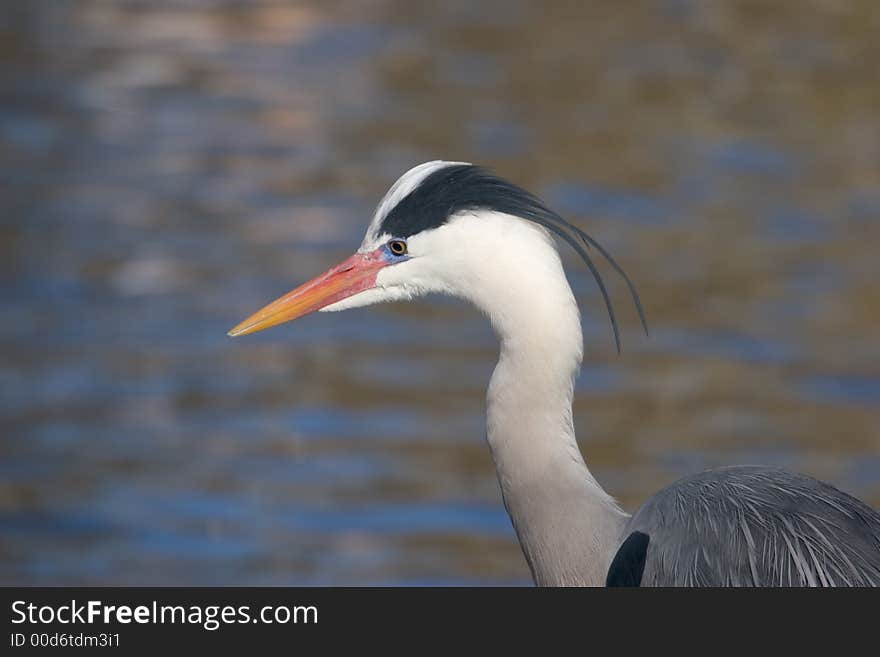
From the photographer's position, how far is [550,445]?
5.13m

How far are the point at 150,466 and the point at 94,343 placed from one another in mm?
1598

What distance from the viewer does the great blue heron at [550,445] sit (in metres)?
4.77

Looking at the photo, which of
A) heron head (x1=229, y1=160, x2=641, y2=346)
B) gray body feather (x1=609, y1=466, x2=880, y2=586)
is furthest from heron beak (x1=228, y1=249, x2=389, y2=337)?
gray body feather (x1=609, y1=466, x2=880, y2=586)

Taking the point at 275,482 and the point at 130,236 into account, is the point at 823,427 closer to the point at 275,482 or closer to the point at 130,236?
the point at 275,482

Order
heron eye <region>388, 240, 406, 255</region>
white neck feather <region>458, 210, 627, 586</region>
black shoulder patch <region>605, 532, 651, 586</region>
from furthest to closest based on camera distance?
heron eye <region>388, 240, 406, 255</region>, white neck feather <region>458, 210, 627, 586</region>, black shoulder patch <region>605, 532, 651, 586</region>

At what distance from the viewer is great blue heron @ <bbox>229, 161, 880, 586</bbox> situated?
4770mm

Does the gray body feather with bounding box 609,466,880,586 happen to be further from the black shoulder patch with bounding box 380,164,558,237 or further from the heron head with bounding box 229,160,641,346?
the black shoulder patch with bounding box 380,164,558,237

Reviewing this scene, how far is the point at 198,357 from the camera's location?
11.7 meters

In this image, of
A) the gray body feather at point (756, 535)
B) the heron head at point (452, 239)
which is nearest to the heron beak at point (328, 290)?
the heron head at point (452, 239)

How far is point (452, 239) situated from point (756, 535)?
49.5 inches

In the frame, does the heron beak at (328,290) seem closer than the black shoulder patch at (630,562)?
No

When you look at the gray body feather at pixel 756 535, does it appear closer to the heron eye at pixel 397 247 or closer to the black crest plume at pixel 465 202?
the black crest plume at pixel 465 202

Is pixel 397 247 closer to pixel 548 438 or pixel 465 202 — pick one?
pixel 465 202
